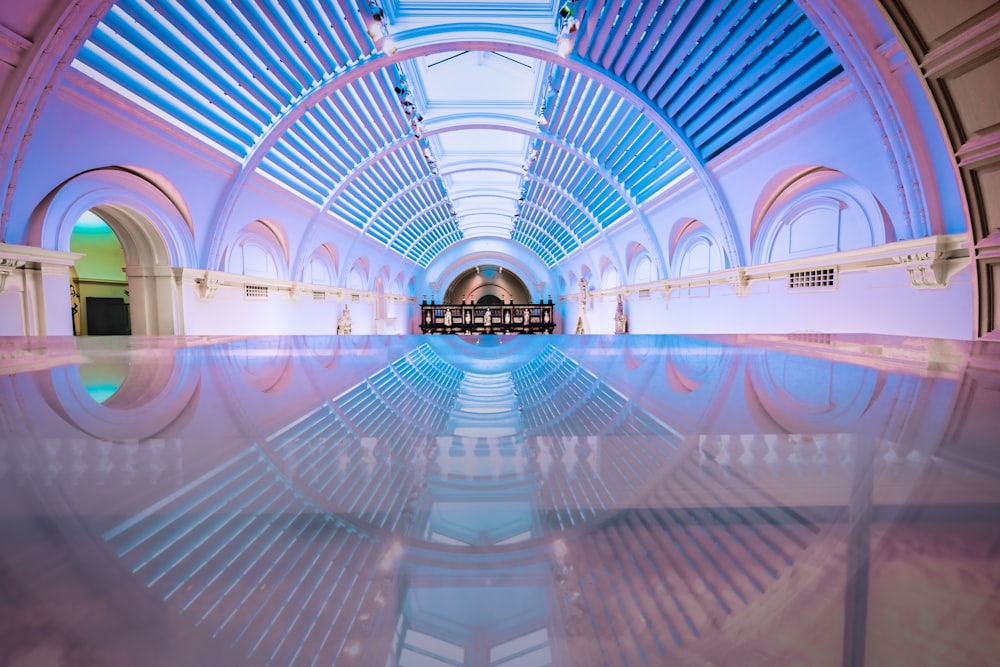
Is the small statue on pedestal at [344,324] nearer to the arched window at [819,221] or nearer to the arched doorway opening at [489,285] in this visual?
the arched window at [819,221]

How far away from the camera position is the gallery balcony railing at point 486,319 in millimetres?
23031

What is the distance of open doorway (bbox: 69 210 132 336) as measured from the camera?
11000mm

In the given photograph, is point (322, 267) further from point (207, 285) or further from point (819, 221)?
point (819, 221)

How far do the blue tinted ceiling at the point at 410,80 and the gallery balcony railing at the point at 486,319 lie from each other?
11.4 metres

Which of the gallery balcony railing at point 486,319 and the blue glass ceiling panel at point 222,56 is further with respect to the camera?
the gallery balcony railing at point 486,319

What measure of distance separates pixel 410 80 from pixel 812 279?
10.2 m

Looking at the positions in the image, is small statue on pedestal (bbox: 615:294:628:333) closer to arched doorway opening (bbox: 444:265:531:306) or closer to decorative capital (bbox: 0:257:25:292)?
decorative capital (bbox: 0:257:25:292)

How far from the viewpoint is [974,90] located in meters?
4.11

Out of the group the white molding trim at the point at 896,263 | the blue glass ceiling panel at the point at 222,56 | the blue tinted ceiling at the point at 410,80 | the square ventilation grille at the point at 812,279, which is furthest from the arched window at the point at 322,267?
the square ventilation grille at the point at 812,279

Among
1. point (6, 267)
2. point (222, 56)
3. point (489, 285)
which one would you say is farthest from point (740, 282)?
point (489, 285)

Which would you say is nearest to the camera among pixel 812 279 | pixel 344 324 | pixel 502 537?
pixel 502 537

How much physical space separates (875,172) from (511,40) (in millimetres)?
6671

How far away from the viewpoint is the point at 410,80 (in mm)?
9781

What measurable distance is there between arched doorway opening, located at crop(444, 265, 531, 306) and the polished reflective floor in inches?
1470
